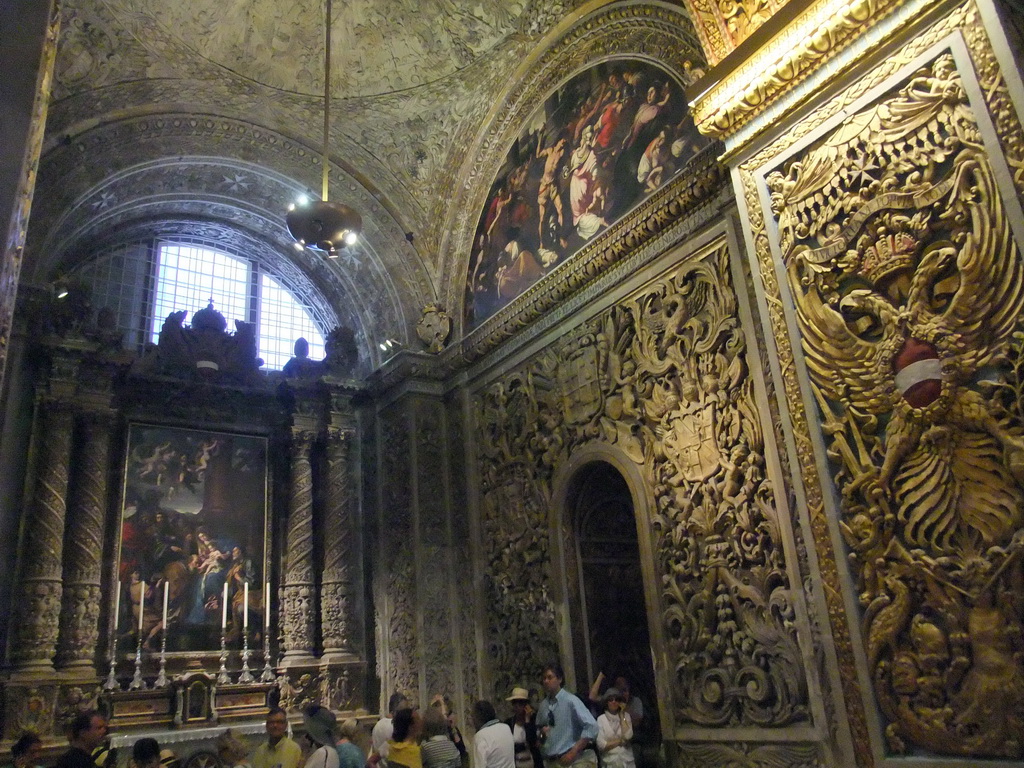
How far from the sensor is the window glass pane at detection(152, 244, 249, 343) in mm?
11867

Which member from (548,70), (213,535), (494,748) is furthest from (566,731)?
(548,70)

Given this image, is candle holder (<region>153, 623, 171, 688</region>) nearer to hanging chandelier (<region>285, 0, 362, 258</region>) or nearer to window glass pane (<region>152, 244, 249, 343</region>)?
window glass pane (<region>152, 244, 249, 343</region>)

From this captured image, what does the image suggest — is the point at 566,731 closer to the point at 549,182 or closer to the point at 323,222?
the point at 323,222

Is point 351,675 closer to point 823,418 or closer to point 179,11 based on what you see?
point 823,418

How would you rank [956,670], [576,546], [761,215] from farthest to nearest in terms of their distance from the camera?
[576,546] → [761,215] → [956,670]

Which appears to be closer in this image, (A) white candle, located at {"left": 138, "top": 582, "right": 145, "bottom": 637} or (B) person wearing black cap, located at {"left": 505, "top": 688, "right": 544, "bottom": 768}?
(B) person wearing black cap, located at {"left": 505, "top": 688, "right": 544, "bottom": 768}

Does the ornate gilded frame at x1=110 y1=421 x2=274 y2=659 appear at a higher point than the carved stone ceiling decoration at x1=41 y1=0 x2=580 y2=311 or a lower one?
lower

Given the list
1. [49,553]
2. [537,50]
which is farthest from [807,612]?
[49,553]

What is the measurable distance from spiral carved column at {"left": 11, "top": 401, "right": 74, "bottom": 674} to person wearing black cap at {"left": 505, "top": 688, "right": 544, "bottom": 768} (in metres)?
5.72

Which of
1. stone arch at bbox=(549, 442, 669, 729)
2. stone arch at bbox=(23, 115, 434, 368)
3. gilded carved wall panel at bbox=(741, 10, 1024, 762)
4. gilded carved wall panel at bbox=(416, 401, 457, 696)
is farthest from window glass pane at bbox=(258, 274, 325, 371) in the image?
gilded carved wall panel at bbox=(741, 10, 1024, 762)

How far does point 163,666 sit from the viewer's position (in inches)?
383

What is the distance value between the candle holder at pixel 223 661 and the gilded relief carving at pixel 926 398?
26.5 feet

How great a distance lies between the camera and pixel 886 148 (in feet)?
16.6

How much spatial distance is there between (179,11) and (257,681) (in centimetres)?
842
